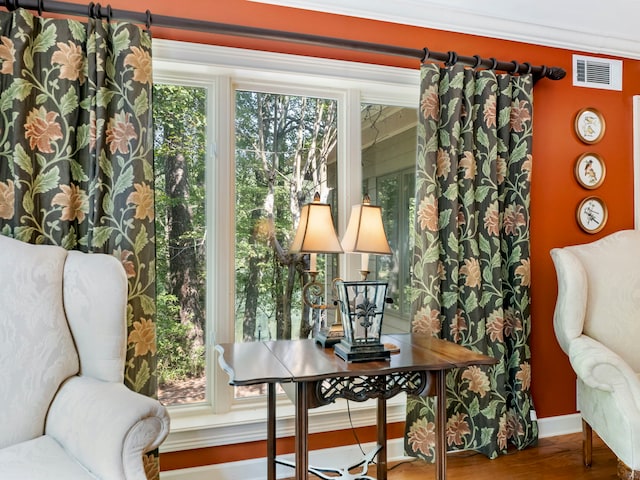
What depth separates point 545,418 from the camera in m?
2.71

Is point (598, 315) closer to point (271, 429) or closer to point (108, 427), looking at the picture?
point (271, 429)

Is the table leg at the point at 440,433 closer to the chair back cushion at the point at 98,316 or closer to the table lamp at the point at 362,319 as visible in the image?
the table lamp at the point at 362,319

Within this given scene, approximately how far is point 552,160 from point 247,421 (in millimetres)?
2332

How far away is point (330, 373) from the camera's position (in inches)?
60.4

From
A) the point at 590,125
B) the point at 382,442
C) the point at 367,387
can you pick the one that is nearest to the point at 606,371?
the point at 382,442

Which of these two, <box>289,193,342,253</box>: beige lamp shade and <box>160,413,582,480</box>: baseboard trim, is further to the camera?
<box>160,413,582,480</box>: baseboard trim

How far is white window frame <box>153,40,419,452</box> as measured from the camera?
6.98 ft

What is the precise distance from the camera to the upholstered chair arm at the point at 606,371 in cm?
190

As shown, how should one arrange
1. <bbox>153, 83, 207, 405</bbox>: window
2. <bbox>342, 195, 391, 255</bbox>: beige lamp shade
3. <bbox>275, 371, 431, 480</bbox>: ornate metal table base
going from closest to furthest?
<bbox>275, 371, 431, 480</bbox>: ornate metal table base → <bbox>342, 195, 391, 255</bbox>: beige lamp shade → <bbox>153, 83, 207, 405</bbox>: window

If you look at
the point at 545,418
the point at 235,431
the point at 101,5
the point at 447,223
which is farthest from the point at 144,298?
the point at 545,418

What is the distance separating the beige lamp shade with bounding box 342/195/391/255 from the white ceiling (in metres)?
1.15

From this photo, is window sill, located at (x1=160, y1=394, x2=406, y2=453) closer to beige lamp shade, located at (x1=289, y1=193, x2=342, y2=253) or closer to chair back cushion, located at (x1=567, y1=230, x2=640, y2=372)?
beige lamp shade, located at (x1=289, y1=193, x2=342, y2=253)

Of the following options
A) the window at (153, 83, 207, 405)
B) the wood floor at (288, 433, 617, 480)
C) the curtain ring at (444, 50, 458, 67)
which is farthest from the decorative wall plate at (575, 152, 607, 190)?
the window at (153, 83, 207, 405)

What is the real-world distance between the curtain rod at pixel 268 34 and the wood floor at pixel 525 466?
213 centimetres
